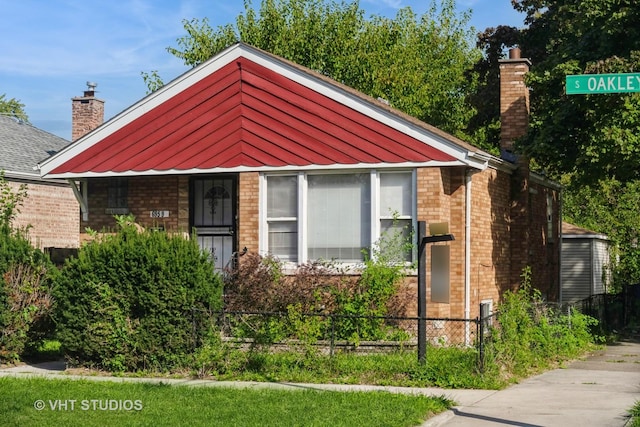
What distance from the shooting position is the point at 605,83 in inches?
439

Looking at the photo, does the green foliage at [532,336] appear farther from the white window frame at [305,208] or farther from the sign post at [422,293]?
the white window frame at [305,208]

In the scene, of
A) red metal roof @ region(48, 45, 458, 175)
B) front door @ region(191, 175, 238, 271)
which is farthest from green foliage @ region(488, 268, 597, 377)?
front door @ region(191, 175, 238, 271)

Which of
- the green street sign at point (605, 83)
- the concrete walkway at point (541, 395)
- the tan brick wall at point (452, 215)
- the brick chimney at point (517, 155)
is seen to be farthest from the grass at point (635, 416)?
the brick chimney at point (517, 155)

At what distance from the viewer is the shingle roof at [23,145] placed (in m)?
28.8

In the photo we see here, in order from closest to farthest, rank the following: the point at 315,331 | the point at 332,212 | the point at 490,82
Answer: the point at 315,331, the point at 332,212, the point at 490,82

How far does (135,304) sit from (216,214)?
548 centimetres

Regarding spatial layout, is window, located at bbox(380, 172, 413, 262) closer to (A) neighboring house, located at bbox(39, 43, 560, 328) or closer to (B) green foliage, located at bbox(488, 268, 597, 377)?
(A) neighboring house, located at bbox(39, 43, 560, 328)

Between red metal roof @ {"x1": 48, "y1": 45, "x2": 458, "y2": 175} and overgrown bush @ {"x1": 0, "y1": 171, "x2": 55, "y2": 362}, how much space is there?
11.9ft

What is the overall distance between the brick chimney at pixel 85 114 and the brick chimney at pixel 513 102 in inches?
576

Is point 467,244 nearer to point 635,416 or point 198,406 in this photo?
point 635,416

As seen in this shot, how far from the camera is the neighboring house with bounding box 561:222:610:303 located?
3175cm

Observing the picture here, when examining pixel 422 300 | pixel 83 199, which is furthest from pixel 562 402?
Answer: pixel 83 199

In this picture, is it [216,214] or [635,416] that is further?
[216,214]

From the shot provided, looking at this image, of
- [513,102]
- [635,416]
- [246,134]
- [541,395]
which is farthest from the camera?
[513,102]
